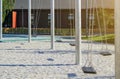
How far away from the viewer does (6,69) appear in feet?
29.0

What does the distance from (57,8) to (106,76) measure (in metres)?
25.6

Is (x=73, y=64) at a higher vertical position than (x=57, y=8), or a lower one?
lower

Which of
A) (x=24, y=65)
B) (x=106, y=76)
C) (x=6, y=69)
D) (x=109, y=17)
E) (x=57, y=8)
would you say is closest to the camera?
(x=106, y=76)

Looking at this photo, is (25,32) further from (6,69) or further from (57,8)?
(6,69)

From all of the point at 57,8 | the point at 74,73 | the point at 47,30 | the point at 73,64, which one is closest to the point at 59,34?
the point at 47,30

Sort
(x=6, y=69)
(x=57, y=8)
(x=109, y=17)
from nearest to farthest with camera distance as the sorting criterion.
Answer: (x=6, y=69)
(x=109, y=17)
(x=57, y=8)

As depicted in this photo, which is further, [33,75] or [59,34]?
[59,34]

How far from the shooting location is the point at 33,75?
777 centimetres

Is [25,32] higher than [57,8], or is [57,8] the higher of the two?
[57,8]

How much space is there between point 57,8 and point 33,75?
25.4 metres

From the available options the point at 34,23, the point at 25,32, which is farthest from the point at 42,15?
the point at 25,32

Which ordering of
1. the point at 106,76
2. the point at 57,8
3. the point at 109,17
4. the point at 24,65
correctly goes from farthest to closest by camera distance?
the point at 57,8, the point at 109,17, the point at 24,65, the point at 106,76

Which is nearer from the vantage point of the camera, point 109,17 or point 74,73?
point 74,73

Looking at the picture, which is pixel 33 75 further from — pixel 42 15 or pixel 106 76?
pixel 42 15
